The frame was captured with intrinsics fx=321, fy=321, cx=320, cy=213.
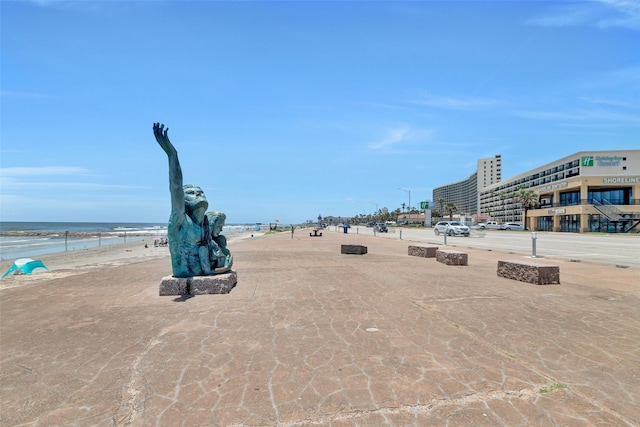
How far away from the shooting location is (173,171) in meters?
6.22

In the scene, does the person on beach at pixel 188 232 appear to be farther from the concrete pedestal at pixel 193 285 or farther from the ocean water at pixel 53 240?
the ocean water at pixel 53 240

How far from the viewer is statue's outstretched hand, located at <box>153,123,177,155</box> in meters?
5.95

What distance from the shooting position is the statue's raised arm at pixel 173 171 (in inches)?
236

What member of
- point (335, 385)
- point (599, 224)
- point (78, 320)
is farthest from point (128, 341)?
point (599, 224)

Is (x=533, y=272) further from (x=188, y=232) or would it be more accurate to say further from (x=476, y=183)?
(x=476, y=183)

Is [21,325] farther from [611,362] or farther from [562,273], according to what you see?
[562,273]

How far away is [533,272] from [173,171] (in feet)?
27.7

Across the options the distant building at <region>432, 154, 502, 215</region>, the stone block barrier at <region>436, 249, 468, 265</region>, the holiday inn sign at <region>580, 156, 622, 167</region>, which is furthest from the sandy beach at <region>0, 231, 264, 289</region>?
the distant building at <region>432, 154, 502, 215</region>

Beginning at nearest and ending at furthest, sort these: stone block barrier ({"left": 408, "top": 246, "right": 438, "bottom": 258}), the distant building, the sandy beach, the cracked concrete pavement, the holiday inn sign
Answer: the cracked concrete pavement → the sandy beach → stone block barrier ({"left": 408, "top": 246, "right": 438, "bottom": 258}) → the holiday inn sign → the distant building

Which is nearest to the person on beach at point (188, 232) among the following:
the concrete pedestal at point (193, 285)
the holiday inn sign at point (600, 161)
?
the concrete pedestal at point (193, 285)

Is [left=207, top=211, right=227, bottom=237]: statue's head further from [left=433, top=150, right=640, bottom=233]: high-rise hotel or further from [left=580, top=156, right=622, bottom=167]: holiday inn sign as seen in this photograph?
[left=580, top=156, right=622, bottom=167]: holiday inn sign

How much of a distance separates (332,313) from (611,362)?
3.44 m

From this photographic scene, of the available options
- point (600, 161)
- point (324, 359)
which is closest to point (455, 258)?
point (324, 359)

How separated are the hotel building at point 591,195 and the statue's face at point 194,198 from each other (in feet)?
173
